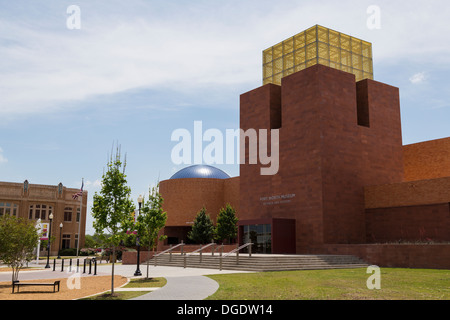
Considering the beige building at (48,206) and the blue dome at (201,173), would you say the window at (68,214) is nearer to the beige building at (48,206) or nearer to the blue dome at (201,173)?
the beige building at (48,206)

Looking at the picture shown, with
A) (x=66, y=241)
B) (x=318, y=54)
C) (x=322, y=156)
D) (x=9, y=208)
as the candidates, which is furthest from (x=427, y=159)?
(x=9, y=208)

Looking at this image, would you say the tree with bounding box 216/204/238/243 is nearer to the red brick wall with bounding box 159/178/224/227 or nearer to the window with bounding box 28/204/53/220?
the red brick wall with bounding box 159/178/224/227

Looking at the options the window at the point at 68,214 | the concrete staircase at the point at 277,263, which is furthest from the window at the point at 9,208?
the concrete staircase at the point at 277,263

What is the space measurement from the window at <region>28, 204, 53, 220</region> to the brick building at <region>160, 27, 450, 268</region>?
1815 inches

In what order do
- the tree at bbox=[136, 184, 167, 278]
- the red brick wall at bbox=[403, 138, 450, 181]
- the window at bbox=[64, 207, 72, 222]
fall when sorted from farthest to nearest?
the window at bbox=[64, 207, 72, 222] → the red brick wall at bbox=[403, 138, 450, 181] → the tree at bbox=[136, 184, 167, 278]

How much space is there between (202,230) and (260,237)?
19.0 meters

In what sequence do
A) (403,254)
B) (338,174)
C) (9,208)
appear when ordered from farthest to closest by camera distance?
1. (9,208)
2. (338,174)
3. (403,254)

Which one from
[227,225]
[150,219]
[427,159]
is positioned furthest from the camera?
[227,225]

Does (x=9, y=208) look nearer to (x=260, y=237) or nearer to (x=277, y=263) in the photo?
(x=260, y=237)

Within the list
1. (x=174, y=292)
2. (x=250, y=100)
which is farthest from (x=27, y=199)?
(x=174, y=292)

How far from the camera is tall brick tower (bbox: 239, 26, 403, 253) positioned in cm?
3525

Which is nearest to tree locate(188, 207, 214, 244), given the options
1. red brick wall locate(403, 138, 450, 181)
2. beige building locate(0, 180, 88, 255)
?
beige building locate(0, 180, 88, 255)

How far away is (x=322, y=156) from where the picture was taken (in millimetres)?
35188

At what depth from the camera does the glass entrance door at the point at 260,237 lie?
1408 inches
